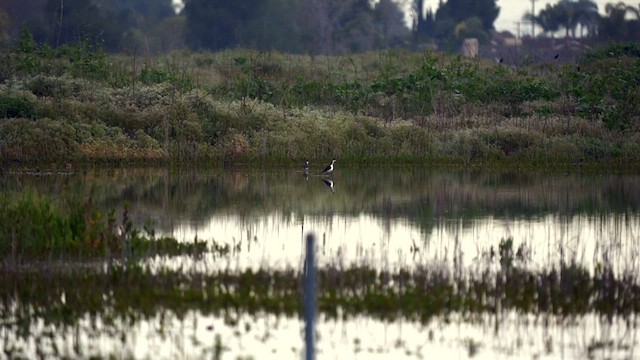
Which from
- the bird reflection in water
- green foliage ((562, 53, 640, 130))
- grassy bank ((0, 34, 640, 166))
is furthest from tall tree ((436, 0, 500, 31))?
the bird reflection in water

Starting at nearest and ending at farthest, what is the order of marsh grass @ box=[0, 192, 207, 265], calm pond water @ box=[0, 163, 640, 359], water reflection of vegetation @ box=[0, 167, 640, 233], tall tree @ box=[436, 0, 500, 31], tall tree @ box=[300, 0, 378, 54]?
1. calm pond water @ box=[0, 163, 640, 359]
2. marsh grass @ box=[0, 192, 207, 265]
3. water reflection of vegetation @ box=[0, 167, 640, 233]
4. tall tree @ box=[300, 0, 378, 54]
5. tall tree @ box=[436, 0, 500, 31]

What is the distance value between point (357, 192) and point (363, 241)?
8.54 meters

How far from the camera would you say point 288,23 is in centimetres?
8588

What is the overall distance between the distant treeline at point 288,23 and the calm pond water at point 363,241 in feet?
142

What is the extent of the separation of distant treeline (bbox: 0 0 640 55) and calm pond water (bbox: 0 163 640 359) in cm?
4323

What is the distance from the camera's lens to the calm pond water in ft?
38.9

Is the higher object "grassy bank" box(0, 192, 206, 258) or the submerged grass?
"grassy bank" box(0, 192, 206, 258)

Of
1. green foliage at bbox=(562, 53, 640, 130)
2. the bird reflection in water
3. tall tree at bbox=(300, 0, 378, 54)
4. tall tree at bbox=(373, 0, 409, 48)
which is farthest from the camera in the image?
tall tree at bbox=(373, 0, 409, 48)

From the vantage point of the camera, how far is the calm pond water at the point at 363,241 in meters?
11.8

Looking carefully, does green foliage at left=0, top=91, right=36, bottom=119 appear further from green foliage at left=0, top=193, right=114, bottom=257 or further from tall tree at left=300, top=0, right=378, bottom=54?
tall tree at left=300, top=0, right=378, bottom=54

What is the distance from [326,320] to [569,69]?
38501 mm

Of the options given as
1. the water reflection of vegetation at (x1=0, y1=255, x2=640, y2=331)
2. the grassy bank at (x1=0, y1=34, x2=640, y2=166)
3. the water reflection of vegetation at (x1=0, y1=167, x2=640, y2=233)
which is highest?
the grassy bank at (x1=0, y1=34, x2=640, y2=166)

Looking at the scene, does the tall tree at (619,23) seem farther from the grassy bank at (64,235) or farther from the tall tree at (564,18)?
the grassy bank at (64,235)

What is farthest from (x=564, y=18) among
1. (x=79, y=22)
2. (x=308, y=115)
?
(x=308, y=115)
